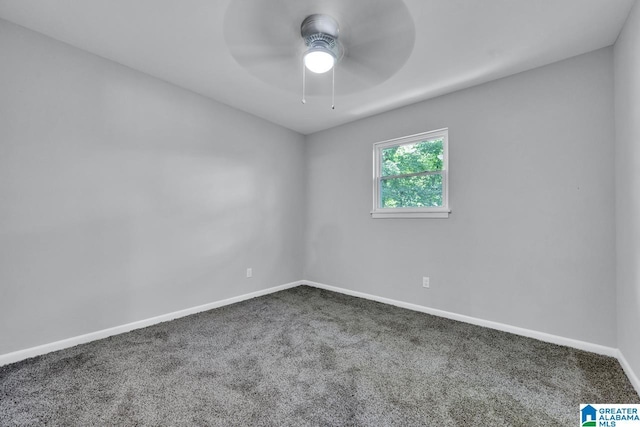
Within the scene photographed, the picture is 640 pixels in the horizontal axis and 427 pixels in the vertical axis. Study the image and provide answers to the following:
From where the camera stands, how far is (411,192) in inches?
129

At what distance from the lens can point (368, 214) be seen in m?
3.59

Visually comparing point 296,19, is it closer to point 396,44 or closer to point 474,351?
point 396,44

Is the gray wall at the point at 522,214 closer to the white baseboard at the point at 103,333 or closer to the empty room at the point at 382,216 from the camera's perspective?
the empty room at the point at 382,216

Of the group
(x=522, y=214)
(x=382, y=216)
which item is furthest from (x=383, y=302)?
(x=522, y=214)

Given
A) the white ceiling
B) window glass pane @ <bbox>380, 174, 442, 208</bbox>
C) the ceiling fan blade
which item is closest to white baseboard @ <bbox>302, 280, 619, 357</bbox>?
window glass pane @ <bbox>380, 174, 442, 208</bbox>

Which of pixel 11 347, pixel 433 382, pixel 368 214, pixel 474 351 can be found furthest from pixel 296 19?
pixel 11 347

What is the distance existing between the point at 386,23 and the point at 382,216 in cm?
210

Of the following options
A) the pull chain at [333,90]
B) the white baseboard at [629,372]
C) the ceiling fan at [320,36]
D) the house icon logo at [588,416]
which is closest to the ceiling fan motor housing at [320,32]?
the ceiling fan at [320,36]

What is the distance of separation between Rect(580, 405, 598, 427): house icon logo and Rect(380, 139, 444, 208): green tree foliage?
1933 millimetres

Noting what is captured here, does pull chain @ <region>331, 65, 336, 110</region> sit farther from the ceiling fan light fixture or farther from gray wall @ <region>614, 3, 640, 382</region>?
gray wall @ <region>614, 3, 640, 382</region>

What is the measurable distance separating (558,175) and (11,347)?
448 centimetres

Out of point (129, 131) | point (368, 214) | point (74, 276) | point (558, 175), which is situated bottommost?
point (74, 276)

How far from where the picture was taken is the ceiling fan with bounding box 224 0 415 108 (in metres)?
1.75

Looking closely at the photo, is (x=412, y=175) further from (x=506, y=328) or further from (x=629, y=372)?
(x=629, y=372)
